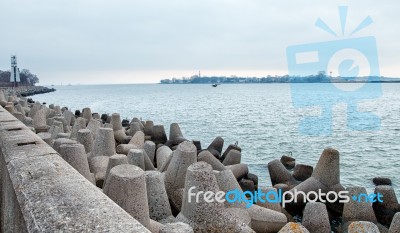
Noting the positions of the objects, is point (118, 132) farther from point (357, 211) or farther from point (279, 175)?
point (357, 211)

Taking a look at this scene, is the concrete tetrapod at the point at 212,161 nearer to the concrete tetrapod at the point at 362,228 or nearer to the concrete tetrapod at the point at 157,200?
the concrete tetrapod at the point at 157,200

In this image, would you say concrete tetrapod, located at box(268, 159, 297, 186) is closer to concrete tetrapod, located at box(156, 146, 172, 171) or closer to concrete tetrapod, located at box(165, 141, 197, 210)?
concrete tetrapod, located at box(156, 146, 172, 171)

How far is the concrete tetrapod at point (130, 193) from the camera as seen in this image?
3.00m

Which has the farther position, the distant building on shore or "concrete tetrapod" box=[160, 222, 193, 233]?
the distant building on shore

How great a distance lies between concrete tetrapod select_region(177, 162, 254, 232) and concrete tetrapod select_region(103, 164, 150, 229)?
50 cm

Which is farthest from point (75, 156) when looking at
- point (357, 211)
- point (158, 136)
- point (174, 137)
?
Answer: point (158, 136)

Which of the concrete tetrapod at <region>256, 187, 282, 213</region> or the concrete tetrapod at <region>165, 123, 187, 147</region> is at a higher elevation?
the concrete tetrapod at <region>165, 123, 187, 147</region>

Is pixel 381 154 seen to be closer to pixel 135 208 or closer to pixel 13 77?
pixel 135 208

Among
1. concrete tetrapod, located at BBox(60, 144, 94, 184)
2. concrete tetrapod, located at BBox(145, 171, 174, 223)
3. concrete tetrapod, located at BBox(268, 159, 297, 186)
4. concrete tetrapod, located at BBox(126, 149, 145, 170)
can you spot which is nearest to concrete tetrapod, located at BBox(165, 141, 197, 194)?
concrete tetrapod, located at BBox(145, 171, 174, 223)

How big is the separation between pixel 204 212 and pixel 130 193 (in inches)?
31.5

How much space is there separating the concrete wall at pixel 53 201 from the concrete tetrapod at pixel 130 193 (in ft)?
1.48

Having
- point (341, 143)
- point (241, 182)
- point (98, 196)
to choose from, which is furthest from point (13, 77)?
point (98, 196)

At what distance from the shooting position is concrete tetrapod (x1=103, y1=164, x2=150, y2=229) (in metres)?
3.00

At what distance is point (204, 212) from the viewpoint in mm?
3416
